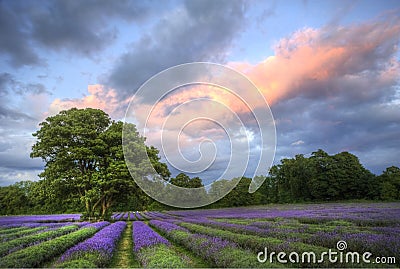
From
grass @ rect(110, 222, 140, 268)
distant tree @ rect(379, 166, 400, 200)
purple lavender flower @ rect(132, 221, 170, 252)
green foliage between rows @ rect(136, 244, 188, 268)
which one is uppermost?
distant tree @ rect(379, 166, 400, 200)

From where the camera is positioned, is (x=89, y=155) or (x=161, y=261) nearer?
(x=161, y=261)

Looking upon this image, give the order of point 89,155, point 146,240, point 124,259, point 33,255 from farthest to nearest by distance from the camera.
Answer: point 89,155
point 146,240
point 124,259
point 33,255

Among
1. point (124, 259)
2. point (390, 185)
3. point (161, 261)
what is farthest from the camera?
point (390, 185)

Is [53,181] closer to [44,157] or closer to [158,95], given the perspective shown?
[44,157]

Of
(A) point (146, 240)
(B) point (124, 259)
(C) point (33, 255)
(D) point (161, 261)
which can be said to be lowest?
(B) point (124, 259)

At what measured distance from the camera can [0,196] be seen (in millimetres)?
62531

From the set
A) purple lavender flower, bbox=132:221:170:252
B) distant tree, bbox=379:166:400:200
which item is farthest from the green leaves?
distant tree, bbox=379:166:400:200

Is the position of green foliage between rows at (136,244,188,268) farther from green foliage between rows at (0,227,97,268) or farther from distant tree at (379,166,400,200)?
distant tree at (379,166,400,200)

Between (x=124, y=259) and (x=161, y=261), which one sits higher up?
(x=161, y=261)

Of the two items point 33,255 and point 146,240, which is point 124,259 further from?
point 33,255

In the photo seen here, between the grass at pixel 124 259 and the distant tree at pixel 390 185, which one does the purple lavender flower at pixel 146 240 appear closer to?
the grass at pixel 124 259

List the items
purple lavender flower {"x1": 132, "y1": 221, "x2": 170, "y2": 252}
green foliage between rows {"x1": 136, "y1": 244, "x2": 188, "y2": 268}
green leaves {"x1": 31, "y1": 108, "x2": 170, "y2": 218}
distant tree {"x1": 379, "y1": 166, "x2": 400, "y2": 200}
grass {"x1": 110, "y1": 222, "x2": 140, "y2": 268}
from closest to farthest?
green foliage between rows {"x1": 136, "y1": 244, "x2": 188, "y2": 268}, grass {"x1": 110, "y1": 222, "x2": 140, "y2": 268}, purple lavender flower {"x1": 132, "y1": 221, "x2": 170, "y2": 252}, green leaves {"x1": 31, "y1": 108, "x2": 170, "y2": 218}, distant tree {"x1": 379, "y1": 166, "x2": 400, "y2": 200}

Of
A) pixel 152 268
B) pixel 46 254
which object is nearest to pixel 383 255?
pixel 152 268

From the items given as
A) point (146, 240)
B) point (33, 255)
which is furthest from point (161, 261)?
point (146, 240)
